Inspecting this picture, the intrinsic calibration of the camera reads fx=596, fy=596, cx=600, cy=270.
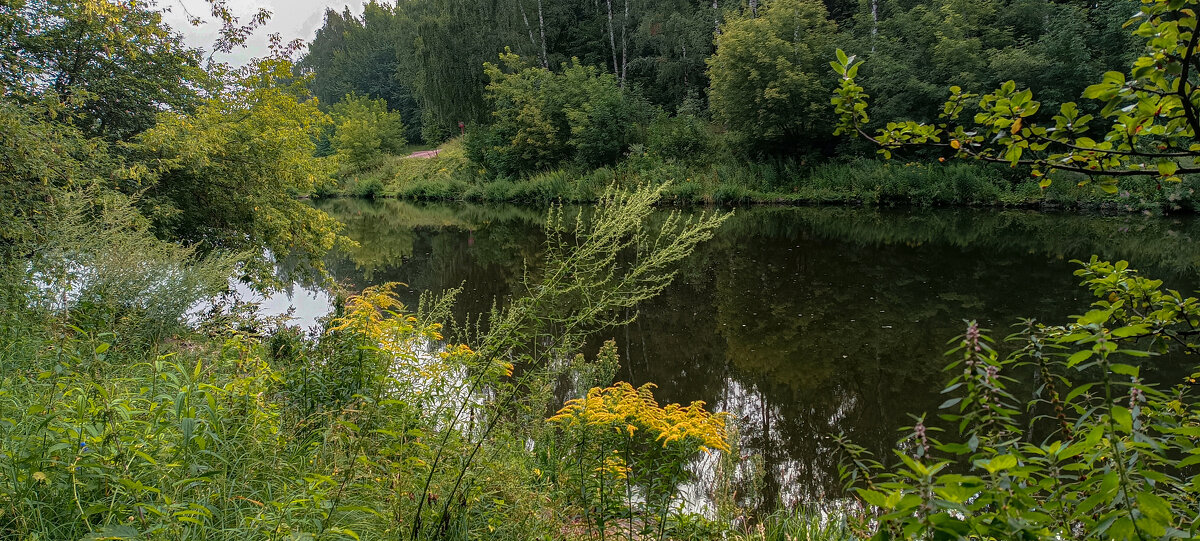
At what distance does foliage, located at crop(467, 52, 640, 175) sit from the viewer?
3122 centimetres

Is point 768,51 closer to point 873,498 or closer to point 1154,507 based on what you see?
point 1154,507

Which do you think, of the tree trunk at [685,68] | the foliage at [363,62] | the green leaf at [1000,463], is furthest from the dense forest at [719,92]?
the foliage at [363,62]

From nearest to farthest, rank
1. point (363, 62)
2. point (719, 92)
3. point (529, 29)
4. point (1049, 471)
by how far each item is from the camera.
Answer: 1. point (1049, 471)
2. point (719, 92)
3. point (529, 29)
4. point (363, 62)

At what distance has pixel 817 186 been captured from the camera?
24.1m

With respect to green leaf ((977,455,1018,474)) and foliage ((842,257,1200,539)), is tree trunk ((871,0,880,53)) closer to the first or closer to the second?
foliage ((842,257,1200,539))

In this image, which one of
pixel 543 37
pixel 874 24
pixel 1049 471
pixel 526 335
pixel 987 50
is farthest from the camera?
pixel 543 37

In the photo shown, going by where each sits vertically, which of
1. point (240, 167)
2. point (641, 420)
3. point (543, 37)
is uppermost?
point (543, 37)

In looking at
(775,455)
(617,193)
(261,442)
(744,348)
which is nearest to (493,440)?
(261,442)

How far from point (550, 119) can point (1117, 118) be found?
107 feet

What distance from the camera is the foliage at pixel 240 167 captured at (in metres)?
8.09

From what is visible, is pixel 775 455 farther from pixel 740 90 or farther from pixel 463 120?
pixel 463 120

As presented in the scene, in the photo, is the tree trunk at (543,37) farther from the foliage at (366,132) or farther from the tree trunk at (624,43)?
the foliage at (366,132)

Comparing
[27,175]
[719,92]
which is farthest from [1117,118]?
[719,92]

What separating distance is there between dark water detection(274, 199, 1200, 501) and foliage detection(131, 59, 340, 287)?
203 centimetres
